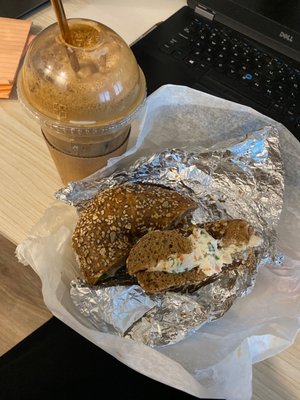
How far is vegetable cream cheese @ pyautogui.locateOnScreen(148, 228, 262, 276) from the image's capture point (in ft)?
1.76

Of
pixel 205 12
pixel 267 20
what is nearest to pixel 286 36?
pixel 267 20

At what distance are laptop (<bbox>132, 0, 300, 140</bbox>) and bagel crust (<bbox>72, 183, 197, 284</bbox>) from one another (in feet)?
0.79

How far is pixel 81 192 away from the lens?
594mm

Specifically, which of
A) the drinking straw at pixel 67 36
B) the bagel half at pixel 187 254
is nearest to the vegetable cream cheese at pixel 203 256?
the bagel half at pixel 187 254

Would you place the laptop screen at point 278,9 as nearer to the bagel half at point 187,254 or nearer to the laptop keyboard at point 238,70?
the laptop keyboard at point 238,70

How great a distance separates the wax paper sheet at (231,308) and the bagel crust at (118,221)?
0.03 meters

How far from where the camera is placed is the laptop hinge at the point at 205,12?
Answer: 2.70 feet

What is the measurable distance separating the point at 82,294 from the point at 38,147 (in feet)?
0.80

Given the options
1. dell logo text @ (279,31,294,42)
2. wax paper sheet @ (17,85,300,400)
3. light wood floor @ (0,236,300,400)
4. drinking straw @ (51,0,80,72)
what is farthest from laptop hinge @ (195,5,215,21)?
light wood floor @ (0,236,300,400)

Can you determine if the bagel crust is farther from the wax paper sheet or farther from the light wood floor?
the light wood floor

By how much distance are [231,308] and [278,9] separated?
518 millimetres

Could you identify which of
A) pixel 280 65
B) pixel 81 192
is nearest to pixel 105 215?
pixel 81 192

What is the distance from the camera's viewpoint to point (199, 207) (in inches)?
24.8

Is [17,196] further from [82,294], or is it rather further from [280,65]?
[280,65]
